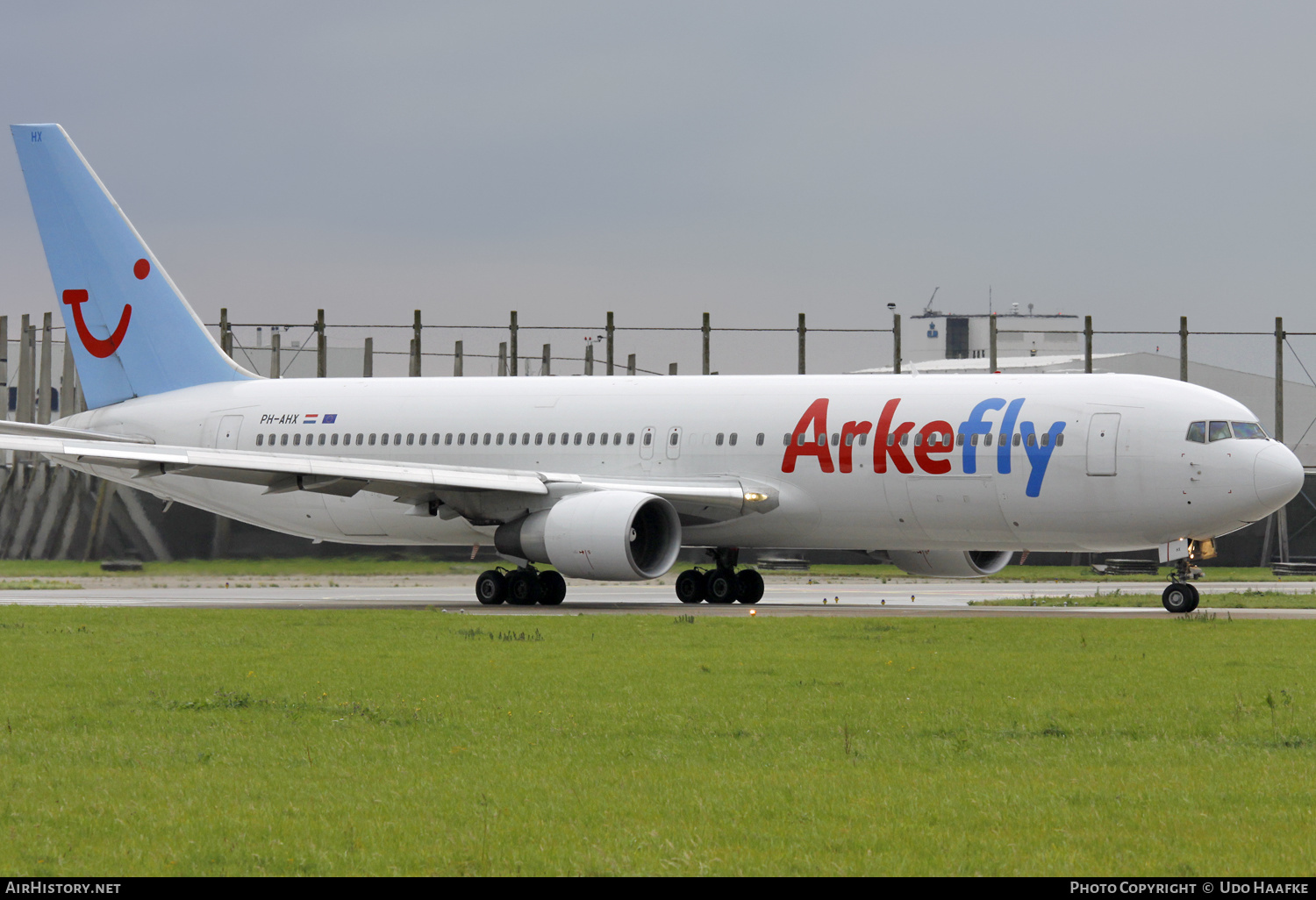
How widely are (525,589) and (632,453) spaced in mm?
3081

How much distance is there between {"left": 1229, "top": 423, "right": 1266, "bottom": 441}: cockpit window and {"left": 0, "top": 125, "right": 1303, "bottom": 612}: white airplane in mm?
36

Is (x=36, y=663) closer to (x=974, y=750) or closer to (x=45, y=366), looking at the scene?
(x=974, y=750)

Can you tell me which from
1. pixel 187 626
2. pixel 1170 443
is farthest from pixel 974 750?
pixel 1170 443

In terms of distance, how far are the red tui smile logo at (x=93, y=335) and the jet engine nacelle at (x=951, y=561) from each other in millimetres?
16261

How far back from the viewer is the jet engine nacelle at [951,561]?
28641mm

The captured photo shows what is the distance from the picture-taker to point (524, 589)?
89.1 ft

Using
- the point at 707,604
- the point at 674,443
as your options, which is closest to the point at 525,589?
the point at 707,604

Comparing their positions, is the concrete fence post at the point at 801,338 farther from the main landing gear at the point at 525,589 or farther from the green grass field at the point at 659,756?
the green grass field at the point at 659,756

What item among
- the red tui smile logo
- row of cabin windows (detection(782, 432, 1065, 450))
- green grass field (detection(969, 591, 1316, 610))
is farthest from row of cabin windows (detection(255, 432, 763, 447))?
green grass field (detection(969, 591, 1316, 610))

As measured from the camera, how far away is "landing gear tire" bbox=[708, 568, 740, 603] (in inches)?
1123

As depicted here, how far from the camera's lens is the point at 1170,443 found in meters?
23.7

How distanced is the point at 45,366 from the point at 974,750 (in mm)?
46310

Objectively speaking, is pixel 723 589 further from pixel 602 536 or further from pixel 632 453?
pixel 602 536

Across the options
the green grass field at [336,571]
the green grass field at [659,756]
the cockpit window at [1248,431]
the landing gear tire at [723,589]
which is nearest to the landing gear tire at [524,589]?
the landing gear tire at [723,589]
